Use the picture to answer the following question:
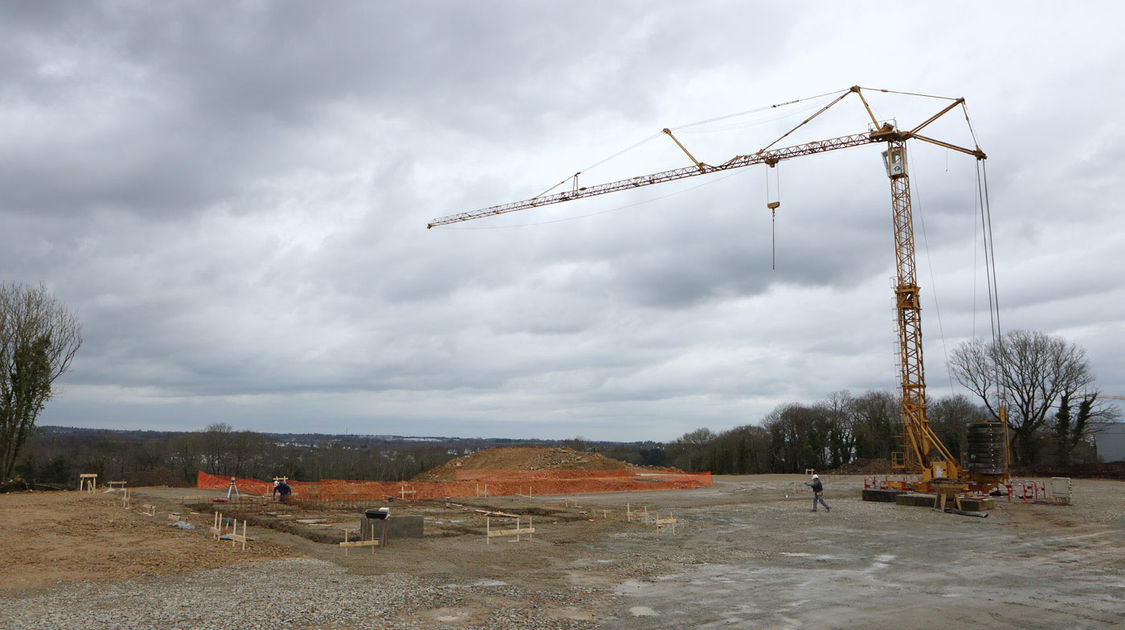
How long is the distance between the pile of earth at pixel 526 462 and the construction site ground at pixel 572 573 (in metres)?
31.0

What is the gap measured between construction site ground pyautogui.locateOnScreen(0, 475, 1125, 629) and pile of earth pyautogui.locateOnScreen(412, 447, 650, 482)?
3101 cm

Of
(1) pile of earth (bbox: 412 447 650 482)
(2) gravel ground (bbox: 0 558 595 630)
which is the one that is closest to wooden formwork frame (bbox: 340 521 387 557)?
(2) gravel ground (bbox: 0 558 595 630)

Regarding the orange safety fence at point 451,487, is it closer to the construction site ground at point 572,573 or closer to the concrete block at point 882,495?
the construction site ground at point 572,573

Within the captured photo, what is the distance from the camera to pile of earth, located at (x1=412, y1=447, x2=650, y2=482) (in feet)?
183

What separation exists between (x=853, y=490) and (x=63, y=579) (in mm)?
38935

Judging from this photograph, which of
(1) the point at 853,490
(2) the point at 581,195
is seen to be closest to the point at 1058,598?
(1) the point at 853,490

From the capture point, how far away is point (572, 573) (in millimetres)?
14250

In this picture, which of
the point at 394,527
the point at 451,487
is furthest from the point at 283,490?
the point at 394,527

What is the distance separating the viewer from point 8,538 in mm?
17609

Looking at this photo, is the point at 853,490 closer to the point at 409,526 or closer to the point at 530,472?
the point at 530,472

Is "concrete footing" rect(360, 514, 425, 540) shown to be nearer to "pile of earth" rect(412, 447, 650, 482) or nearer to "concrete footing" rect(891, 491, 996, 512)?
"concrete footing" rect(891, 491, 996, 512)

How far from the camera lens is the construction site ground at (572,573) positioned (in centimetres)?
1034

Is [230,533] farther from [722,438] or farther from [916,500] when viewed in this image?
[722,438]

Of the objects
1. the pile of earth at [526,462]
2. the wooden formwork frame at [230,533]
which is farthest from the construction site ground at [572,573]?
the pile of earth at [526,462]
